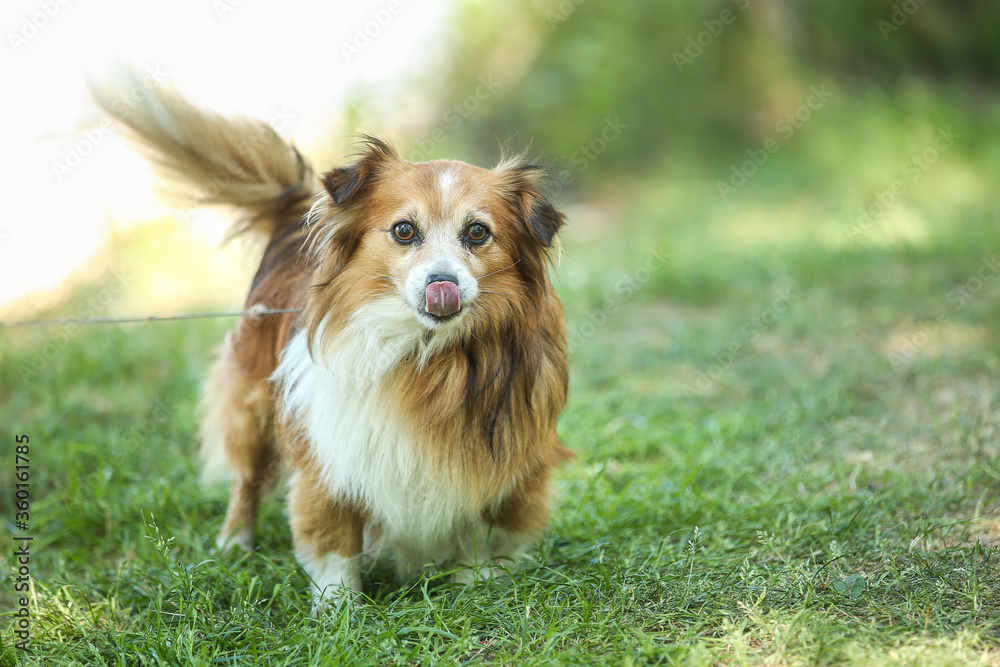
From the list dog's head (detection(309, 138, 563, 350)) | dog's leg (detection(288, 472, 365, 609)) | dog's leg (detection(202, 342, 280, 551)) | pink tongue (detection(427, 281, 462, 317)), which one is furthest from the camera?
dog's leg (detection(202, 342, 280, 551))

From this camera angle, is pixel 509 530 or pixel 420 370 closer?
pixel 420 370

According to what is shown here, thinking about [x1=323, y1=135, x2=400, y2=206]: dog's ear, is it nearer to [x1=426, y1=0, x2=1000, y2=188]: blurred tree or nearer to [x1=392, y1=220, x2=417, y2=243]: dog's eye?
[x1=392, y1=220, x2=417, y2=243]: dog's eye

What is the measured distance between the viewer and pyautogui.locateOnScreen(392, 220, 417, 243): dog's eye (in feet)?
8.86

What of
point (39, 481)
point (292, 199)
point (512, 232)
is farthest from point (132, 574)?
point (512, 232)

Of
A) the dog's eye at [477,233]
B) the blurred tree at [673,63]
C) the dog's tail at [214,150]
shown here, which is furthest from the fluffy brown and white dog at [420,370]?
the blurred tree at [673,63]

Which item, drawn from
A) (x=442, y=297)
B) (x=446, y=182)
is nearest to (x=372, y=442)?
(x=442, y=297)

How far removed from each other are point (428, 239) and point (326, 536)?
3.68ft

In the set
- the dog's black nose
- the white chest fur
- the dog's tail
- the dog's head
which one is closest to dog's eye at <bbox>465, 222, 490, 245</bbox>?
the dog's head

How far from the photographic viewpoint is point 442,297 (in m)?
2.48

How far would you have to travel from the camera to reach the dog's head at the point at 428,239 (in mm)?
2637

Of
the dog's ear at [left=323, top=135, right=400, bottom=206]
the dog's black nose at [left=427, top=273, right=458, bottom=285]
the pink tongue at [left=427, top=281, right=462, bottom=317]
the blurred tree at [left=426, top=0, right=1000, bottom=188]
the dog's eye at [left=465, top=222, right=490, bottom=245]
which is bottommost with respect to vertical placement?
the pink tongue at [left=427, top=281, right=462, bottom=317]

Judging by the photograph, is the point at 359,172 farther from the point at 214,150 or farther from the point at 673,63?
the point at 673,63

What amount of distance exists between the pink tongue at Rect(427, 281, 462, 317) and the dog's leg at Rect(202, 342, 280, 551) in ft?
3.60

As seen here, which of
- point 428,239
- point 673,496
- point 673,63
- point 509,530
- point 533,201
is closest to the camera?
point 428,239
